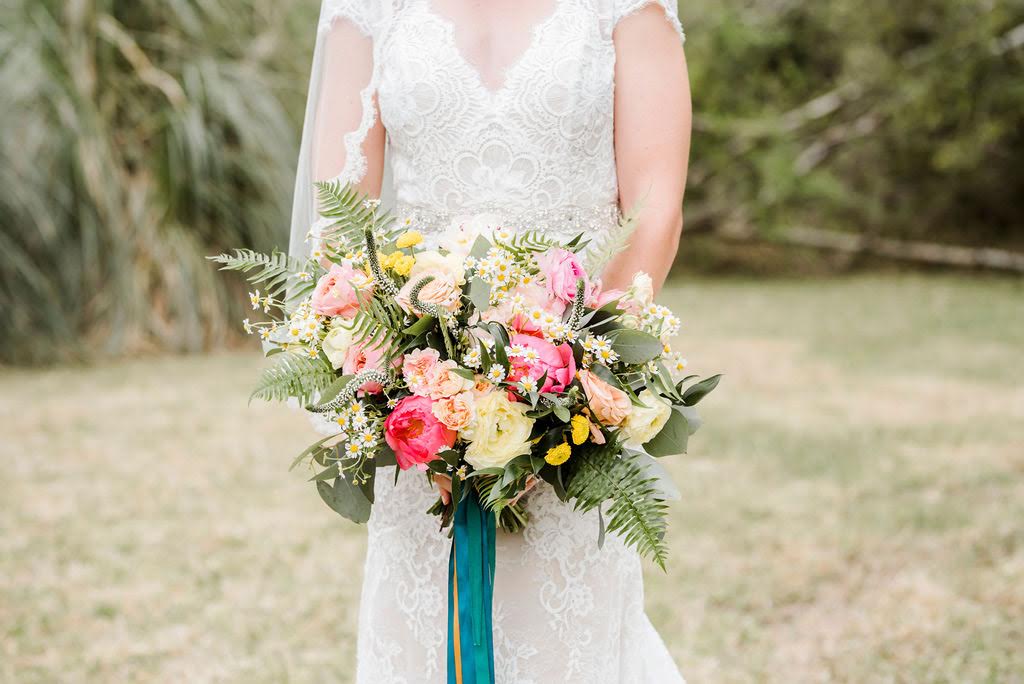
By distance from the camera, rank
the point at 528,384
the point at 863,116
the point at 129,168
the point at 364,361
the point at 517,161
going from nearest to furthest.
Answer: the point at 528,384 → the point at 364,361 → the point at 517,161 → the point at 129,168 → the point at 863,116

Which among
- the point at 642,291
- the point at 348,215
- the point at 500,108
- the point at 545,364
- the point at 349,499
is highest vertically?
the point at 500,108

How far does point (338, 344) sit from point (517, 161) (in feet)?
2.24

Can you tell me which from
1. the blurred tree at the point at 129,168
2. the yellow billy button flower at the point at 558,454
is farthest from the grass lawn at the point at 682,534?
the yellow billy button flower at the point at 558,454

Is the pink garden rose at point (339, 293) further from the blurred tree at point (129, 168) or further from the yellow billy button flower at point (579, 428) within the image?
the blurred tree at point (129, 168)

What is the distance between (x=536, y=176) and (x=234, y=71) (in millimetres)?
8060

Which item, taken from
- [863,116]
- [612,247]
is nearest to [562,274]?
[612,247]

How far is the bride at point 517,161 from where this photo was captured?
2275 mm

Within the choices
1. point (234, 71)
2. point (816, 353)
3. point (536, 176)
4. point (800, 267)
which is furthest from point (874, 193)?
point (536, 176)

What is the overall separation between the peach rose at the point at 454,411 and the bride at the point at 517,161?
499 mm

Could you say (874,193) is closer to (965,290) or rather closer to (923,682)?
(965,290)

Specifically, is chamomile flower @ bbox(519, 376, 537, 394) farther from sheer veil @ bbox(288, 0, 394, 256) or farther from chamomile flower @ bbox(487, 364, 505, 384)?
sheer veil @ bbox(288, 0, 394, 256)

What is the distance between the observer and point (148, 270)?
30.4 feet

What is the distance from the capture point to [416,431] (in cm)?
186

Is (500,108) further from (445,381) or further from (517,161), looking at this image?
(445,381)
